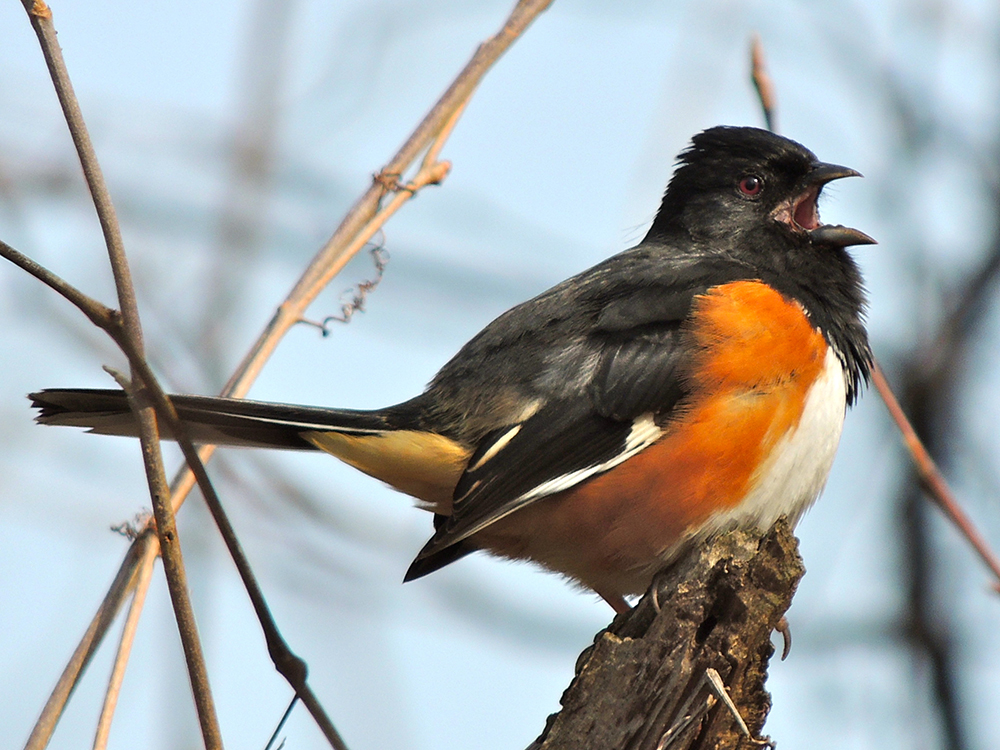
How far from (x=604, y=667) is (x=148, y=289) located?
1.86 m

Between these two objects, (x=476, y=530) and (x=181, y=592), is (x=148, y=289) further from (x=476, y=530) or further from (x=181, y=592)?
(x=181, y=592)

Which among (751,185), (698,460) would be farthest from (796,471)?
(751,185)

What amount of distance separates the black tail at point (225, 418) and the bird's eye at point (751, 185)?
1492 millimetres

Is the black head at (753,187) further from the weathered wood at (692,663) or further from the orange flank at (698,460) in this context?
the weathered wood at (692,663)

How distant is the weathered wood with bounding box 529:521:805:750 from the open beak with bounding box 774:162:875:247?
1.68 meters

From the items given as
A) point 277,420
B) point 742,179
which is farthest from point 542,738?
point 742,179

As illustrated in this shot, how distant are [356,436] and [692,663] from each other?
4.84 feet

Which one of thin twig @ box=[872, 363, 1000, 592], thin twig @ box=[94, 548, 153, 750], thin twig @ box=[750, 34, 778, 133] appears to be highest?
thin twig @ box=[750, 34, 778, 133]

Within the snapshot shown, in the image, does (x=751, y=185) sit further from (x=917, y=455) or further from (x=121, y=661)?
(x=121, y=661)

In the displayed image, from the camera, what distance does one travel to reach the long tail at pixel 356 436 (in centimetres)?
300

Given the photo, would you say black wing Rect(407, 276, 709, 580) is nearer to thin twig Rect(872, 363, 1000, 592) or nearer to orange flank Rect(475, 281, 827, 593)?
orange flank Rect(475, 281, 827, 593)

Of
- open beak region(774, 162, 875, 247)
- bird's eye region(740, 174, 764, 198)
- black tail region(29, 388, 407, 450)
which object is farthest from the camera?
bird's eye region(740, 174, 764, 198)

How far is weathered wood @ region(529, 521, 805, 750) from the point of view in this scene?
2.23 meters

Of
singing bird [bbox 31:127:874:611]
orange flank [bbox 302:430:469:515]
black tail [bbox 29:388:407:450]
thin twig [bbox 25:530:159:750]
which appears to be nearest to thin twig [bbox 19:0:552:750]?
thin twig [bbox 25:530:159:750]
